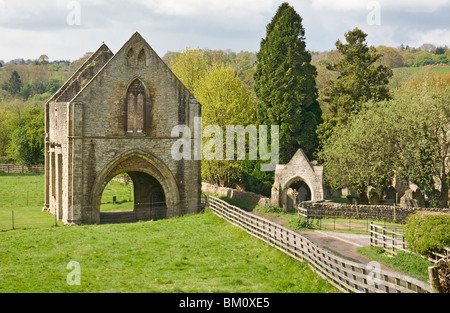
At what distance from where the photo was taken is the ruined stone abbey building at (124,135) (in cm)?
3108

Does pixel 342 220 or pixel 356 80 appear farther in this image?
pixel 356 80

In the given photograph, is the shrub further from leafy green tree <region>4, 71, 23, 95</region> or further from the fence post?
leafy green tree <region>4, 71, 23, 95</region>

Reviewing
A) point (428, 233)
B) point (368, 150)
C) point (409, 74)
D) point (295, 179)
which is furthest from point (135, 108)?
point (409, 74)

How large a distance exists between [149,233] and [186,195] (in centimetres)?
703

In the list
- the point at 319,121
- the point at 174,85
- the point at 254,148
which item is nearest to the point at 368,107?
the point at 319,121

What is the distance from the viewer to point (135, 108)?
1288 inches

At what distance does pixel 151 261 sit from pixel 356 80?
2771 cm

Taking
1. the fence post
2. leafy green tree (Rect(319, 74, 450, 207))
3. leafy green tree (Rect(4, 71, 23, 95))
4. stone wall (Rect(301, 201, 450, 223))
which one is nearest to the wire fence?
stone wall (Rect(301, 201, 450, 223))

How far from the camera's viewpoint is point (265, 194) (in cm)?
4591

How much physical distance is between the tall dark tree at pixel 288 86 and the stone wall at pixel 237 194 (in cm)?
489

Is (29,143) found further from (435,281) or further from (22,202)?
(435,281)

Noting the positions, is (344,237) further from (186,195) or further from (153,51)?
(153,51)

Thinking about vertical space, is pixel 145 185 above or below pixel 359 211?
above

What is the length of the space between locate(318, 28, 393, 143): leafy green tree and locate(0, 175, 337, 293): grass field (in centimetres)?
1852
